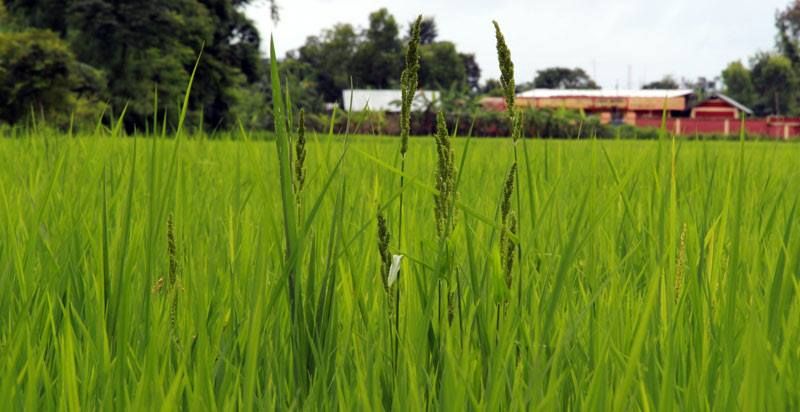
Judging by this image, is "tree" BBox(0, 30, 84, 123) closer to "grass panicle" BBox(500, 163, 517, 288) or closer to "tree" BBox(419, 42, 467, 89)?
"grass panicle" BBox(500, 163, 517, 288)

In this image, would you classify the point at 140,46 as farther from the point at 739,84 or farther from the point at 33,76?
the point at 739,84

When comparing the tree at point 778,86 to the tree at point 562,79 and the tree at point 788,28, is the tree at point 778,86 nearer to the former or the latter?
the tree at point 788,28

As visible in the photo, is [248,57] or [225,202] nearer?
[225,202]

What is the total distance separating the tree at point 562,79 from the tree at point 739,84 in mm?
27449

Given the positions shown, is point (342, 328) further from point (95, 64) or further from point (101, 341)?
point (95, 64)

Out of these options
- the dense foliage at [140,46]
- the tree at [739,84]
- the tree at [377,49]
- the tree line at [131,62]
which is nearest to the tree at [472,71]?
the tree at [377,49]

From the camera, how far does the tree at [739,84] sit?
74250 mm

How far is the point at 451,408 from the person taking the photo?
0.74m

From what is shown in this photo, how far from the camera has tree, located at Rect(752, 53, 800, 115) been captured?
70.1 meters

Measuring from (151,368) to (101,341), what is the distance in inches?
4.2

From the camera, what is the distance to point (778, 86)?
7131 cm

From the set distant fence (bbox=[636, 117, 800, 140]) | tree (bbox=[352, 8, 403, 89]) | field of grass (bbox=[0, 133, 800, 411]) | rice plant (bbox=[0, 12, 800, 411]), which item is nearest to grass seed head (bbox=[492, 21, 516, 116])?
rice plant (bbox=[0, 12, 800, 411])

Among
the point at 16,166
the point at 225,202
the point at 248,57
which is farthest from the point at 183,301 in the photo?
the point at 248,57

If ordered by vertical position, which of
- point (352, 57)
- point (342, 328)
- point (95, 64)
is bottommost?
point (342, 328)
